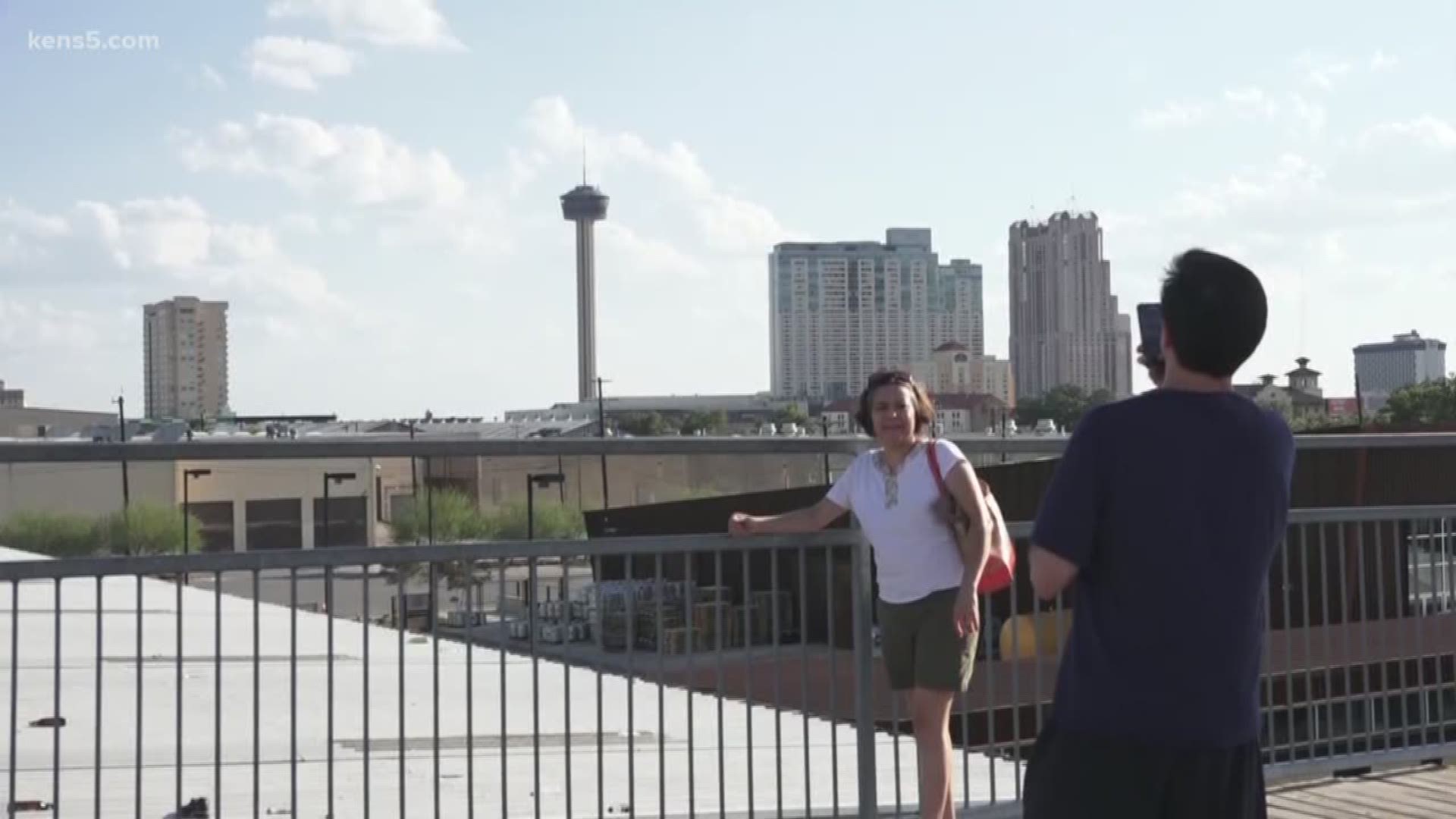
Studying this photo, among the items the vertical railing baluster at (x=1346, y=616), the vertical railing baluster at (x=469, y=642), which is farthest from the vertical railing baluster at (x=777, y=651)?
the vertical railing baluster at (x=1346, y=616)

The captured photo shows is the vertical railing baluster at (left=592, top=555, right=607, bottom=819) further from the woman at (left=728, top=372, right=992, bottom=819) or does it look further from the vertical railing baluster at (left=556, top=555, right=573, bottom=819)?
the woman at (left=728, top=372, right=992, bottom=819)

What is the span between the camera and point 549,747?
7898 mm

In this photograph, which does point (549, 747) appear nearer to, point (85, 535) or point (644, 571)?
point (644, 571)

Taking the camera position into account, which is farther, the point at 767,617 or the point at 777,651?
the point at 767,617

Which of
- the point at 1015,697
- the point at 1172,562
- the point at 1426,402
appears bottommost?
the point at 1015,697

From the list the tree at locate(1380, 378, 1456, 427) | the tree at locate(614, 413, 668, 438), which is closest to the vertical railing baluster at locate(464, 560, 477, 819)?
the tree at locate(614, 413, 668, 438)

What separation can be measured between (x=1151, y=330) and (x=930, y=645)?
88.2 inches

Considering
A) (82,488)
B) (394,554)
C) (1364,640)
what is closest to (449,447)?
(394,554)

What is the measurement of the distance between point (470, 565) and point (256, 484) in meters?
8.56

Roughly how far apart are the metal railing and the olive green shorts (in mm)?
235

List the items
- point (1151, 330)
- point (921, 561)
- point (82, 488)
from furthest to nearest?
point (82, 488) < point (921, 561) < point (1151, 330)

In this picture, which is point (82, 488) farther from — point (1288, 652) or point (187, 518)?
point (1288, 652)

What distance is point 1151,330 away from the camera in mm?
3670

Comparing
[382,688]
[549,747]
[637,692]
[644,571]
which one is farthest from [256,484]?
[644,571]
